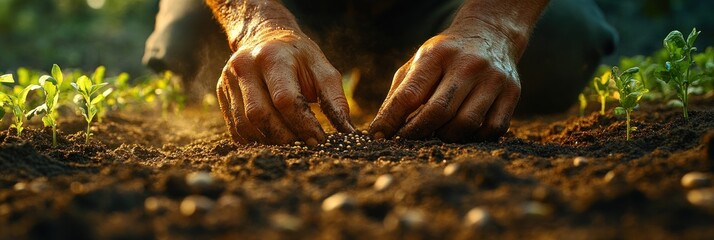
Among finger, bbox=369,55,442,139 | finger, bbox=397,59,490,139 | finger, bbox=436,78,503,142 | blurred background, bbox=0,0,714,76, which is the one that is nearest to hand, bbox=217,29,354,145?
finger, bbox=369,55,442,139

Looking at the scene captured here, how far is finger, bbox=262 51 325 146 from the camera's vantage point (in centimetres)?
221

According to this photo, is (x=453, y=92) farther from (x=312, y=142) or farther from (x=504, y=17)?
(x=504, y=17)

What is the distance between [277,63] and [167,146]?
0.71 m

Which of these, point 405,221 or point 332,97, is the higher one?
point 405,221

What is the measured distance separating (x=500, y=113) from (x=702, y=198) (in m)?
1.19

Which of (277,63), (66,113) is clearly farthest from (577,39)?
(66,113)

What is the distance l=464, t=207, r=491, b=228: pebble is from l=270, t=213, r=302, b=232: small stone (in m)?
0.29

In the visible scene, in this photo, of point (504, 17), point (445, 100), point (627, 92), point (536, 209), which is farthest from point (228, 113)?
point (536, 209)

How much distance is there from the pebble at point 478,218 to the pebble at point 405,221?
0.08m

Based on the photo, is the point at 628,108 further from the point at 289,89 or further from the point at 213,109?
the point at 213,109

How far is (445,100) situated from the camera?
7.38ft

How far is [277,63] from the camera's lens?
7.47 feet

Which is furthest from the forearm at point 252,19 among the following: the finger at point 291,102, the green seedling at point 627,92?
the green seedling at point 627,92

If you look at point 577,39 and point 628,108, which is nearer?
point 628,108
